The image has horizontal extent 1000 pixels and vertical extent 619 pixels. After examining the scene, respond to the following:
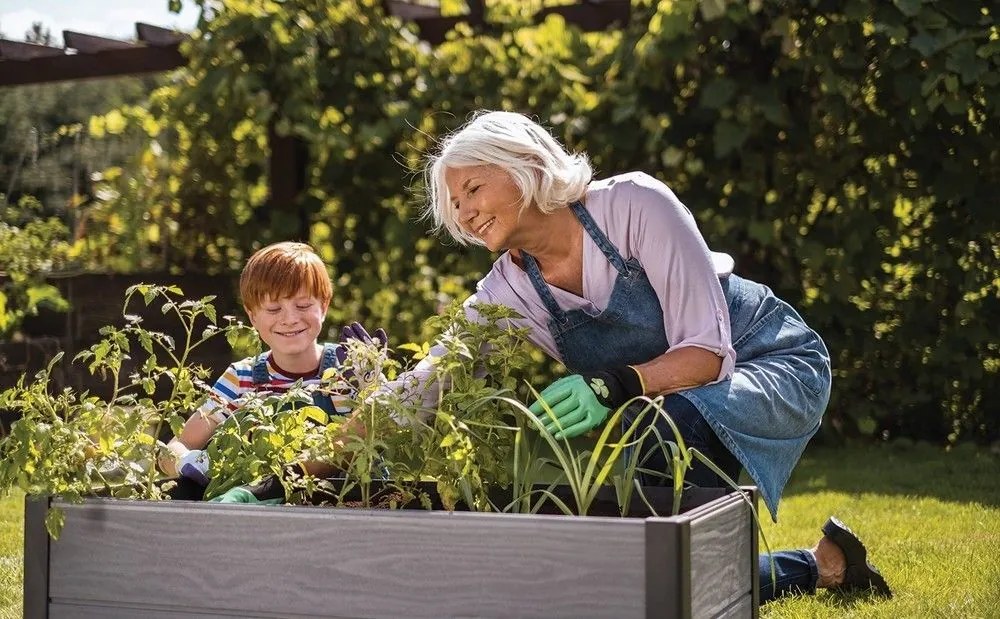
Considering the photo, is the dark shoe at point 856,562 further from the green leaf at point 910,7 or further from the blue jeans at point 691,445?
the green leaf at point 910,7

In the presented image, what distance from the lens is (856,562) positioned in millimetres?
2438

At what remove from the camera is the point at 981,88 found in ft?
14.2

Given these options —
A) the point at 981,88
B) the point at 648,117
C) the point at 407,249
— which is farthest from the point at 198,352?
the point at 981,88

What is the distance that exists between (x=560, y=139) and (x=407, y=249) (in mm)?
757

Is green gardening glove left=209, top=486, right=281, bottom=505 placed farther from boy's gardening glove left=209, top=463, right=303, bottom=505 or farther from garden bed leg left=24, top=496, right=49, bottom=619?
garden bed leg left=24, top=496, right=49, bottom=619

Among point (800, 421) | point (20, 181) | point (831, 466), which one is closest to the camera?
point (800, 421)

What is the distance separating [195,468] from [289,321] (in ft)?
2.40

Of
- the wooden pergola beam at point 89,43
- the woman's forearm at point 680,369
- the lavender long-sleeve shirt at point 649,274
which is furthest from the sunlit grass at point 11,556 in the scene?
the wooden pergola beam at point 89,43

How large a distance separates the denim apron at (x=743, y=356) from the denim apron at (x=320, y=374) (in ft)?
2.01

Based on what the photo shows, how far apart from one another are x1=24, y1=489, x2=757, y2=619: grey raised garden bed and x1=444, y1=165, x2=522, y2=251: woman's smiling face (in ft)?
2.15

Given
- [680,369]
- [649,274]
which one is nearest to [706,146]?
[649,274]

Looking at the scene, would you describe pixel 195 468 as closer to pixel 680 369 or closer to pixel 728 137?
pixel 680 369

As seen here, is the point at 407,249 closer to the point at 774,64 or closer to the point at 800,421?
the point at 774,64

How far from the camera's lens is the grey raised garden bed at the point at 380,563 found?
4.75ft
